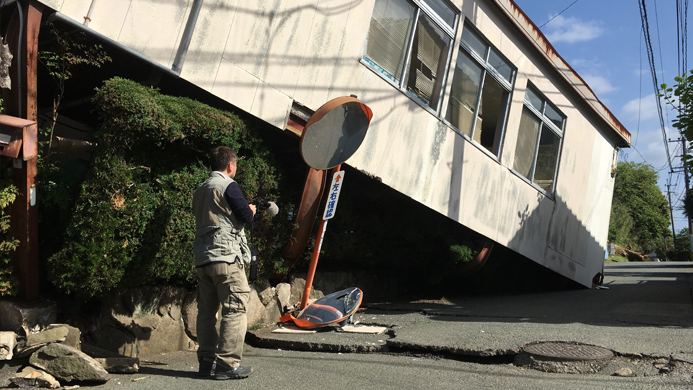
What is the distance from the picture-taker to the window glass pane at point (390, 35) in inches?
273

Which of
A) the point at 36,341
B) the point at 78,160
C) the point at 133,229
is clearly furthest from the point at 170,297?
the point at 78,160

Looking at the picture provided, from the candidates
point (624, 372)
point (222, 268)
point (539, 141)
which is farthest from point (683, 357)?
point (539, 141)

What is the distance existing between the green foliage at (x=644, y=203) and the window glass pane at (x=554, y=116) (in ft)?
161

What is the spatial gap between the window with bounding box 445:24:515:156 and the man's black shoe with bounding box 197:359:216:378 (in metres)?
5.44

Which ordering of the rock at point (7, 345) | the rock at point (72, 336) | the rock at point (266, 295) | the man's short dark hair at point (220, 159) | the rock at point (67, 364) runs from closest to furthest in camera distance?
the rock at point (67, 364) → the rock at point (7, 345) → the rock at point (72, 336) → the man's short dark hair at point (220, 159) → the rock at point (266, 295)

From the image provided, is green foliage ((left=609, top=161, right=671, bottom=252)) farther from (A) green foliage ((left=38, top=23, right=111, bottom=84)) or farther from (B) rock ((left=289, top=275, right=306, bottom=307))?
(A) green foliage ((left=38, top=23, right=111, bottom=84))

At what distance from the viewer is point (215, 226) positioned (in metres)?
4.07

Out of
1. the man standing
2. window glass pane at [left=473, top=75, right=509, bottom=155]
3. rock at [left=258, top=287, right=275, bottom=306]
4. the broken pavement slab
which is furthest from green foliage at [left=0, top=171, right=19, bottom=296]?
window glass pane at [left=473, top=75, right=509, bottom=155]

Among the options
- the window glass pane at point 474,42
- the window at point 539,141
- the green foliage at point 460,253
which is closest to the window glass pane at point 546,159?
the window at point 539,141

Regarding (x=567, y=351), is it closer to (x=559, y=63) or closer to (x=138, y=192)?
(x=138, y=192)

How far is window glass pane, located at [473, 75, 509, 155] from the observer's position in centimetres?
894

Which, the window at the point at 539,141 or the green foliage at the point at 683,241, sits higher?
the green foliage at the point at 683,241

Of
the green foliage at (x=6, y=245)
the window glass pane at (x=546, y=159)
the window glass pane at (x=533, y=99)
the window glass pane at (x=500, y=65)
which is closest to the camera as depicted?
the green foliage at (x=6, y=245)

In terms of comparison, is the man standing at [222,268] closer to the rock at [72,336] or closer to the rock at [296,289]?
the rock at [72,336]
